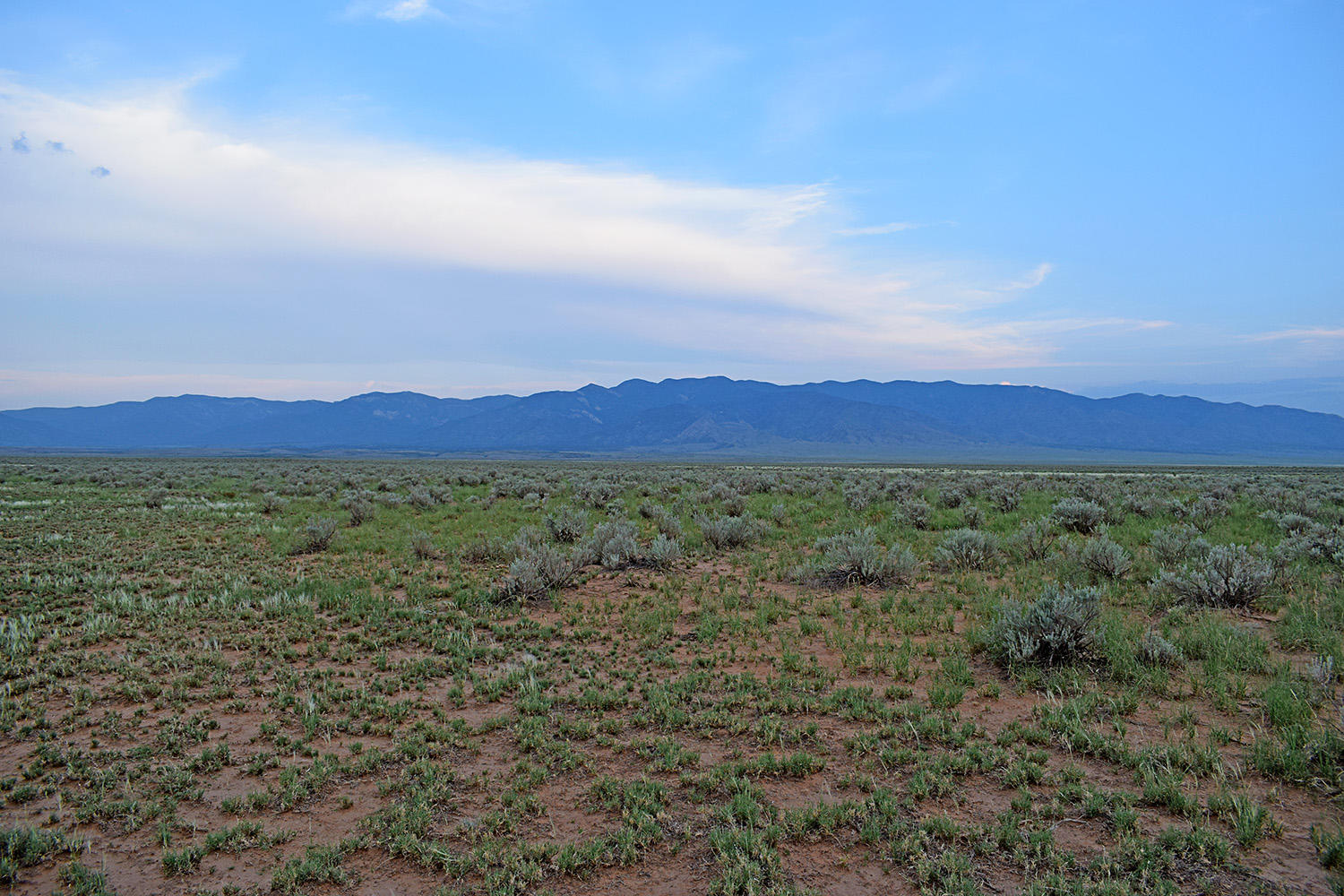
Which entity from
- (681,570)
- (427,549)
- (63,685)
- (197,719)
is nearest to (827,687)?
(681,570)

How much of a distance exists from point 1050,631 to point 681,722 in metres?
4.56

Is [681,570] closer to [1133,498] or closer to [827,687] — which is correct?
[827,687]

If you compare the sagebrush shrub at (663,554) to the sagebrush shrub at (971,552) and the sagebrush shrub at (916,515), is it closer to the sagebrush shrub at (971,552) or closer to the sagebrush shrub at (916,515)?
the sagebrush shrub at (971,552)

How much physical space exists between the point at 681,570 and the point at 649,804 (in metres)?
7.85

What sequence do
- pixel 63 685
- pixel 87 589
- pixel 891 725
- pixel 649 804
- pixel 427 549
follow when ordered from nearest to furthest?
pixel 649 804 → pixel 891 725 → pixel 63 685 → pixel 87 589 → pixel 427 549

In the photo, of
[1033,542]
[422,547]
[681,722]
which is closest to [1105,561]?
[1033,542]

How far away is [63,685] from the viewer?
22.7ft

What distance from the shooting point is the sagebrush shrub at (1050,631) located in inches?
282

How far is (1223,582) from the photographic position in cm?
900

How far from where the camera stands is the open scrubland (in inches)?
163

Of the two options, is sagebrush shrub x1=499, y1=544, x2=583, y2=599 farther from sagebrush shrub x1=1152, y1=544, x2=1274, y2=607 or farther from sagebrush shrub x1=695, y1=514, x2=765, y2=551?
sagebrush shrub x1=1152, y1=544, x2=1274, y2=607

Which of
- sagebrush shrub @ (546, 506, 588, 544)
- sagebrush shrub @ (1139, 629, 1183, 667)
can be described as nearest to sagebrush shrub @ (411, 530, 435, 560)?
sagebrush shrub @ (546, 506, 588, 544)

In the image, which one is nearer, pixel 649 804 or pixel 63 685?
pixel 649 804

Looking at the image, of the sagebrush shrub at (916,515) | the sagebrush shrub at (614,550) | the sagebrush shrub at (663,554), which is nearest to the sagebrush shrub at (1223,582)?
the sagebrush shrub at (916,515)
